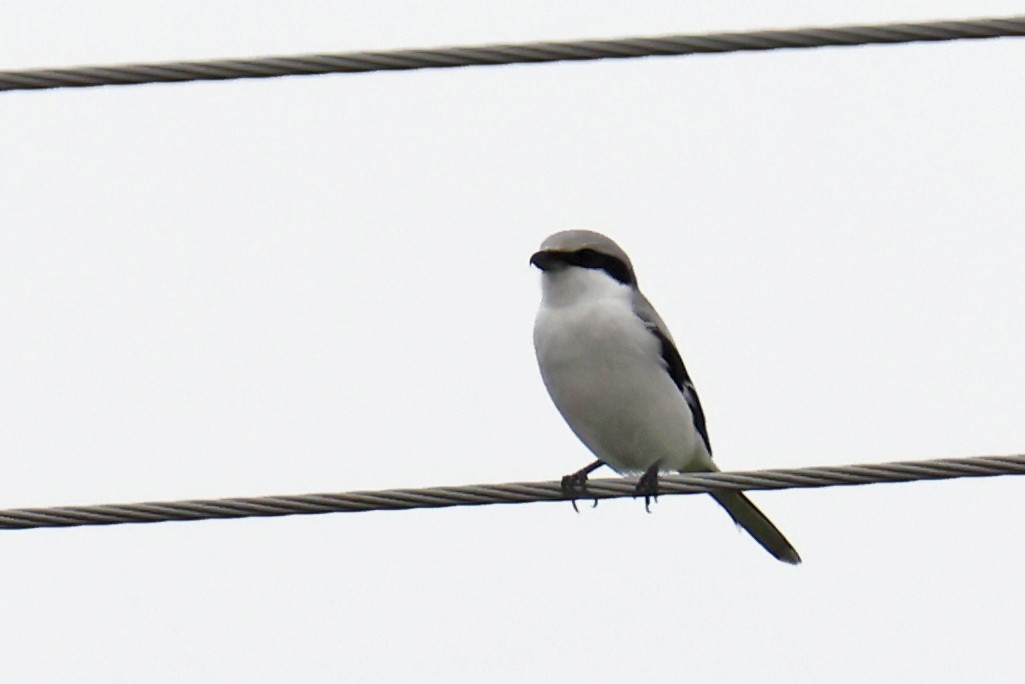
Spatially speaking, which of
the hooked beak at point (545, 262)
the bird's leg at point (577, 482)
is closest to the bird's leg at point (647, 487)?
the bird's leg at point (577, 482)

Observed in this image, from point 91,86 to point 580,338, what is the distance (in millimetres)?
2653

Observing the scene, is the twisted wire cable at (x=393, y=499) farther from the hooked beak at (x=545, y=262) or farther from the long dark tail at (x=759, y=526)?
the long dark tail at (x=759, y=526)

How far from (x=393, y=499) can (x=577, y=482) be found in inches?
63.6

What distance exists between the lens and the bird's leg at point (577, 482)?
6825 mm

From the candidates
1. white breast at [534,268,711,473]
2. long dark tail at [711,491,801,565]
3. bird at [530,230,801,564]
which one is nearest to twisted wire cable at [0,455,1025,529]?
bird at [530,230,801,564]

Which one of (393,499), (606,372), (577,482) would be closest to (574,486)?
(577,482)

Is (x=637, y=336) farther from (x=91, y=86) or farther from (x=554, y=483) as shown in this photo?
(x=91, y=86)

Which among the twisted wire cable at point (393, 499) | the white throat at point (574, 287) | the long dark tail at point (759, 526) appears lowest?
the twisted wire cable at point (393, 499)

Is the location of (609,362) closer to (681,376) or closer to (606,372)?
(606,372)

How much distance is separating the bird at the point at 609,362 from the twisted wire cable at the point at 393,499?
193 cm

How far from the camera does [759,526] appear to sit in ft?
28.5

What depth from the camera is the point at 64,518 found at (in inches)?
221

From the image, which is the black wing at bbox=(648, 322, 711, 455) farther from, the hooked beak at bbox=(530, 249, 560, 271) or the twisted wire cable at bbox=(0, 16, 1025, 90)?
the twisted wire cable at bbox=(0, 16, 1025, 90)

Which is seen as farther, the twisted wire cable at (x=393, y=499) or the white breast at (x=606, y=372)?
the white breast at (x=606, y=372)
